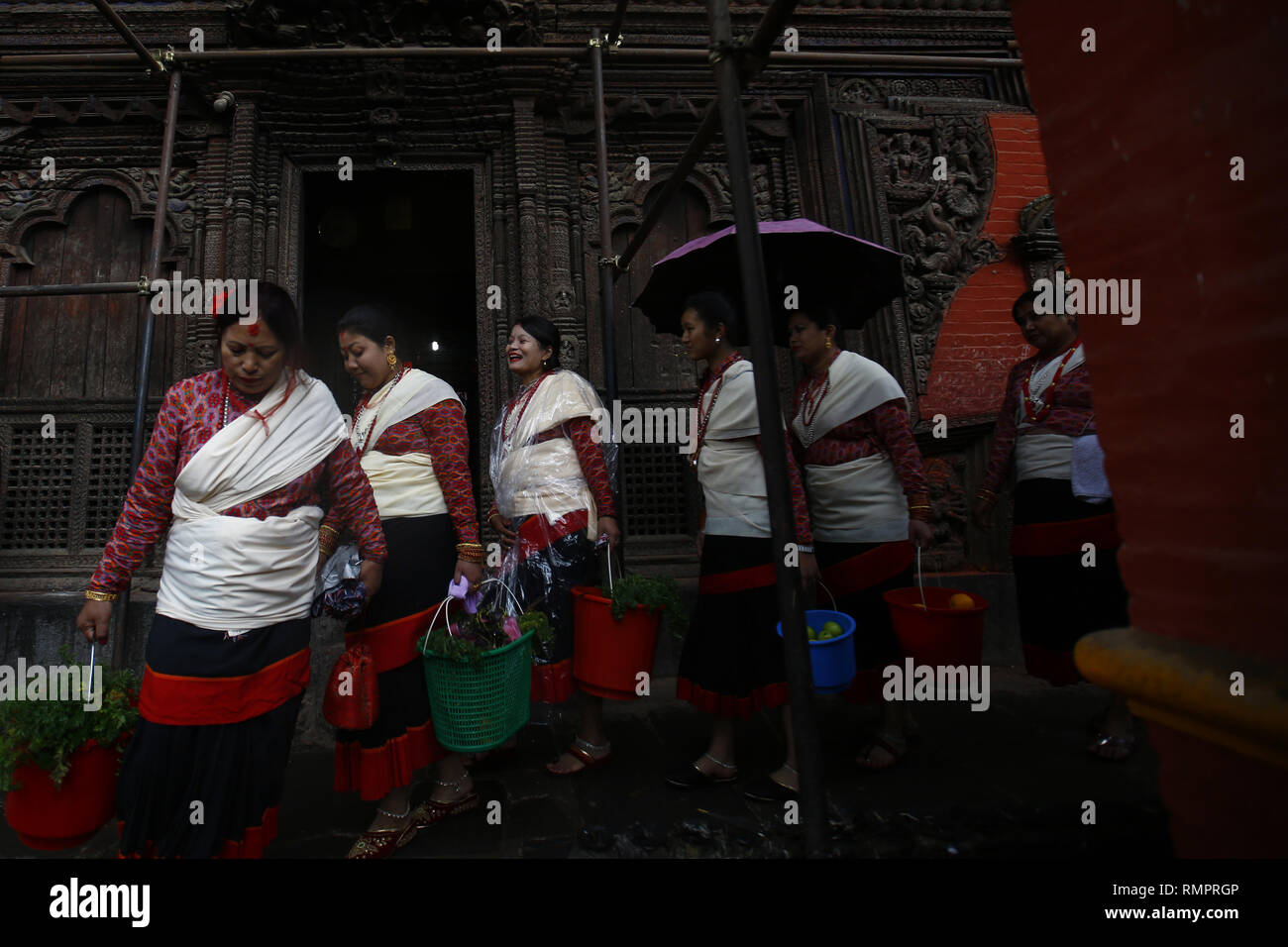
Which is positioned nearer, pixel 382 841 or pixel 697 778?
pixel 382 841

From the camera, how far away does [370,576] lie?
2.23 meters

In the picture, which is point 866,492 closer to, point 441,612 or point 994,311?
point 441,612

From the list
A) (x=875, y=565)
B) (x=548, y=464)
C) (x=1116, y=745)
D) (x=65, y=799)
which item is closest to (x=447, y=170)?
(x=548, y=464)

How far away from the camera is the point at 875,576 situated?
296cm

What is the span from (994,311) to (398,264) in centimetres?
707

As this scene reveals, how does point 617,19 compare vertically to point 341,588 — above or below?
above

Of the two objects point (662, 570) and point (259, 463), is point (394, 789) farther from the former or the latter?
point (662, 570)

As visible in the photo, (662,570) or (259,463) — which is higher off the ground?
(259,463)

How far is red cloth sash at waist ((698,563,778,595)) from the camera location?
2.72 metres

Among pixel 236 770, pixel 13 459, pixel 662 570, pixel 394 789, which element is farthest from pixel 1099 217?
pixel 13 459

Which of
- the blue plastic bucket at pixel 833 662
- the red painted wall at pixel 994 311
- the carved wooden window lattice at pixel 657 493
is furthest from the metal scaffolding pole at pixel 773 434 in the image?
the red painted wall at pixel 994 311

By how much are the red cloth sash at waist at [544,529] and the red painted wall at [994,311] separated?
3.28 metres

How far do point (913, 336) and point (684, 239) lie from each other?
6.60 feet

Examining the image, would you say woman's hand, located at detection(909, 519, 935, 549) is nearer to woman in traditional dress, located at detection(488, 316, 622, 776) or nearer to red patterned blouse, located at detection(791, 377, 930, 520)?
red patterned blouse, located at detection(791, 377, 930, 520)
